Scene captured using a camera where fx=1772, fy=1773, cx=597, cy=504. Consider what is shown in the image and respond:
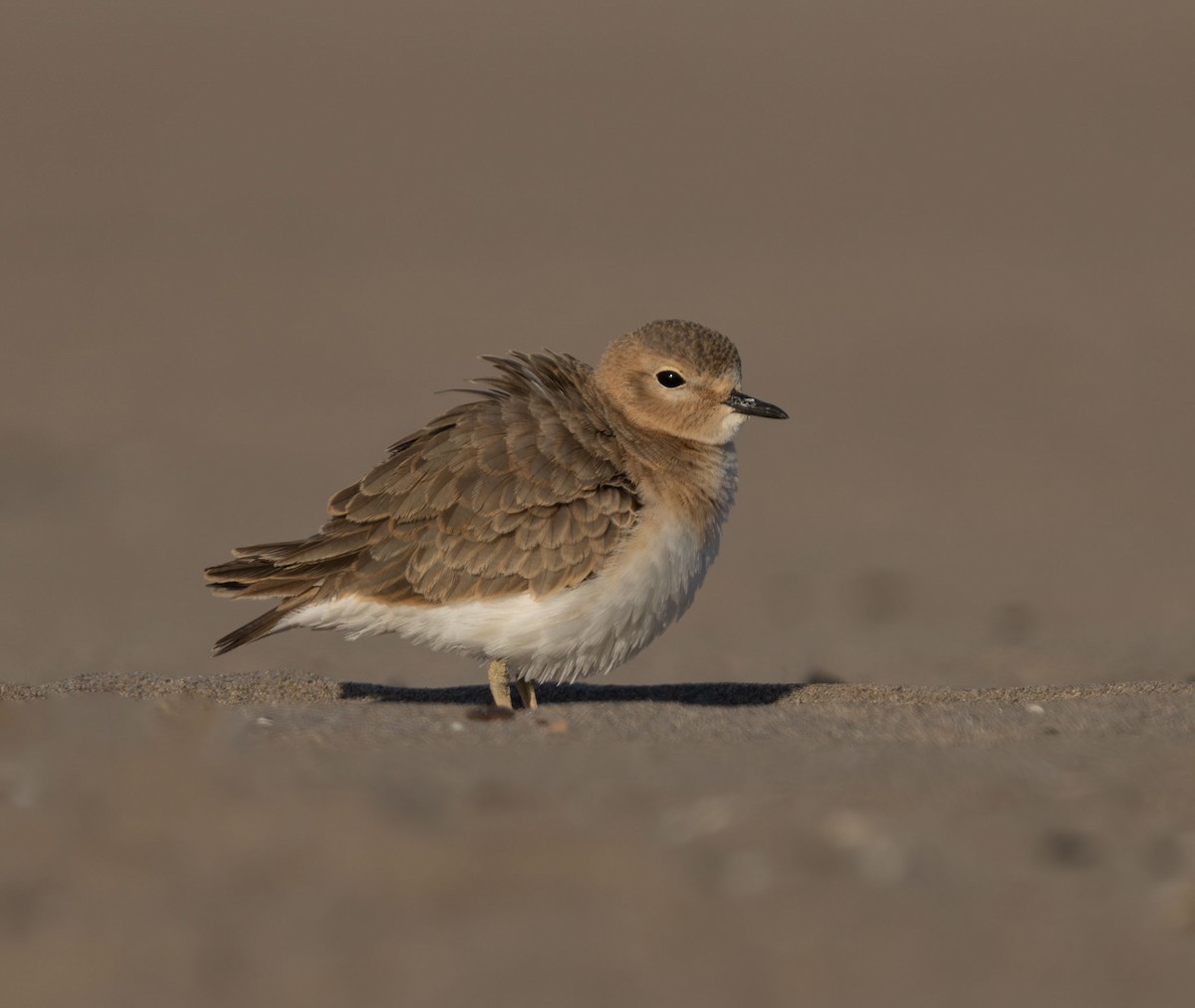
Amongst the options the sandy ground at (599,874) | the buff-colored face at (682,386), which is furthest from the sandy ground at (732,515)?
the buff-colored face at (682,386)

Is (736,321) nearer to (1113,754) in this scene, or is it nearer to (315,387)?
(315,387)

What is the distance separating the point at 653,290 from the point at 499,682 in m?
14.7

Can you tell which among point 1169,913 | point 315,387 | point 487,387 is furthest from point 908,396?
point 1169,913

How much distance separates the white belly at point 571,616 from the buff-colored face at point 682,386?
31.2 inches

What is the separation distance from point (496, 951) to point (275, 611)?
3547 millimetres

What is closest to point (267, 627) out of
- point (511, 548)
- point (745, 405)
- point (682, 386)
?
point (511, 548)

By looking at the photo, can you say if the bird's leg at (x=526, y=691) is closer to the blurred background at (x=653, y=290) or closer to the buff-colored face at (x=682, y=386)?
the buff-colored face at (x=682, y=386)

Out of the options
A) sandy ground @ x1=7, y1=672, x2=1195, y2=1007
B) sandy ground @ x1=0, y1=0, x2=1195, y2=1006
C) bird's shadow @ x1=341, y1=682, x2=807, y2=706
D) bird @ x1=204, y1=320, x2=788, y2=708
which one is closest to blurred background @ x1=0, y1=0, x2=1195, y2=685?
sandy ground @ x1=0, y1=0, x2=1195, y2=1006

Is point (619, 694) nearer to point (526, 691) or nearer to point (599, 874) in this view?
point (526, 691)

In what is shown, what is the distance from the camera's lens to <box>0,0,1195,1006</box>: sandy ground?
15.1 ft

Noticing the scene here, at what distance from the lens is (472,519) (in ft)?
24.7

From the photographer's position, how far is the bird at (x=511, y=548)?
24.4 feet

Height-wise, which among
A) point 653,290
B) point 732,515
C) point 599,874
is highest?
point 653,290

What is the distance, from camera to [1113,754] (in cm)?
607
